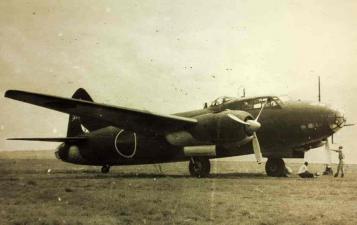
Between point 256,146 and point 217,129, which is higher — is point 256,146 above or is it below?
below

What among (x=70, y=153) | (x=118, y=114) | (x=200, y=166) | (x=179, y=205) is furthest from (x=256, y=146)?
(x=70, y=153)

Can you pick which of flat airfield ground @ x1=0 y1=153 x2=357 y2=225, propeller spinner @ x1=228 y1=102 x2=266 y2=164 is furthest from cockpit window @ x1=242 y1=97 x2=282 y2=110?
flat airfield ground @ x1=0 y1=153 x2=357 y2=225

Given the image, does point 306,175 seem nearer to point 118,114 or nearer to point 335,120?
point 335,120

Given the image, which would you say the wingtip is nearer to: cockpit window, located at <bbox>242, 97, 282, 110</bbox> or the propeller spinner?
the propeller spinner

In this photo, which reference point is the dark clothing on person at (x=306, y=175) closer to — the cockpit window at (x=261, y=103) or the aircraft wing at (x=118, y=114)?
the cockpit window at (x=261, y=103)

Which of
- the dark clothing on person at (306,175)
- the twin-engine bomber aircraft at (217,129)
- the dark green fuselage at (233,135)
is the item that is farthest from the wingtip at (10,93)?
the dark clothing on person at (306,175)

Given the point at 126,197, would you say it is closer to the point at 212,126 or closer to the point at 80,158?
the point at 212,126

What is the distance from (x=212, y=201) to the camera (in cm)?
798

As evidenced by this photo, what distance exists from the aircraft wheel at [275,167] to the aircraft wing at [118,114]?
396cm

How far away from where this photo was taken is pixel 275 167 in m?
15.4

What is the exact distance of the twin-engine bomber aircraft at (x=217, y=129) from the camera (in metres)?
12.9

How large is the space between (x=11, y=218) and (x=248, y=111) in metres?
A: 9.57

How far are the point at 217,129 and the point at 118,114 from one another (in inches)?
131

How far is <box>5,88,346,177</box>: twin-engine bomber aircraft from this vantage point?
12.9m
